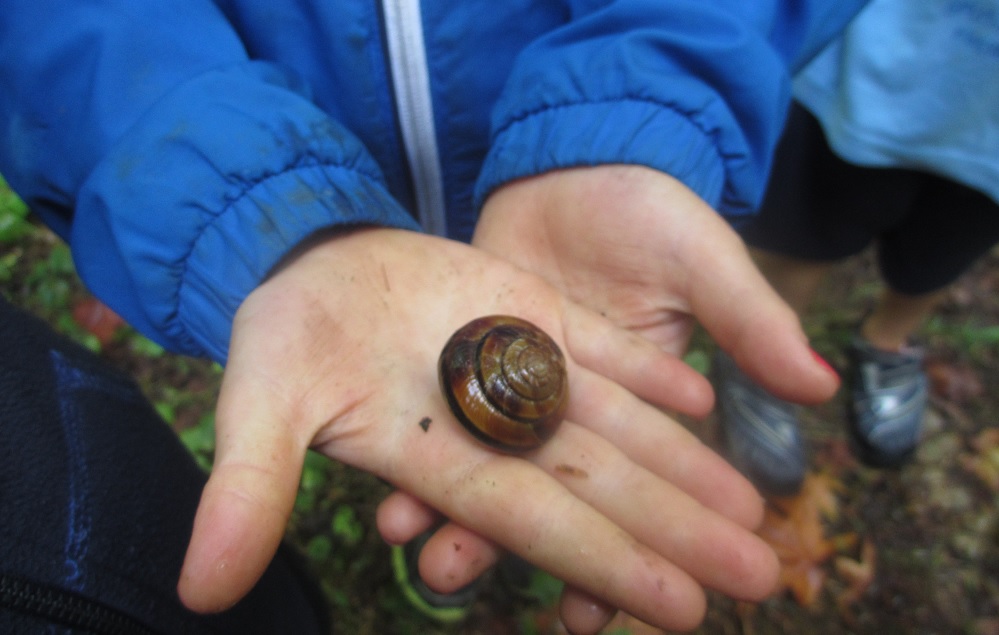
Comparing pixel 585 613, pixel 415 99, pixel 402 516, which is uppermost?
pixel 415 99

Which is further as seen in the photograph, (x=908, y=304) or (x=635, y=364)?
(x=908, y=304)

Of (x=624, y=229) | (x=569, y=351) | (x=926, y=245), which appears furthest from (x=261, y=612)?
(x=926, y=245)

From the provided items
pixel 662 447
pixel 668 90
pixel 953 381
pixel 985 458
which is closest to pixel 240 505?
pixel 662 447

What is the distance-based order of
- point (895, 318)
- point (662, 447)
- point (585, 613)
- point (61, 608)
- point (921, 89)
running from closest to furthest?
point (61, 608) → point (585, 613) → point (662, 447) → point (921, 89) → point (895, 318)

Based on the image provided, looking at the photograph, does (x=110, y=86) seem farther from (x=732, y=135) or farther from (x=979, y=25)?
(x=979, y=25)

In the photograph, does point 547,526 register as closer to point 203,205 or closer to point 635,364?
point 635,364

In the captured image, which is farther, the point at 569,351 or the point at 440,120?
the point at 440,120
